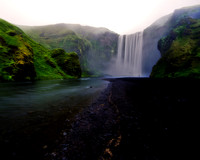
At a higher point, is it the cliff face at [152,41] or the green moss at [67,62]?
the cliff face at [152,41]

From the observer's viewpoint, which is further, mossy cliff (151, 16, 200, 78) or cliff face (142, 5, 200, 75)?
cliff face (142, 5, 200, 75)

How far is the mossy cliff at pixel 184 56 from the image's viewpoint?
51.1 metres

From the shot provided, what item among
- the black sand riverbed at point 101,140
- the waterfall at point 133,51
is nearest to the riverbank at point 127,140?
the black sand riverbed at point 101,140

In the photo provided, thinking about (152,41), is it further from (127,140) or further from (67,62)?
(127,140)

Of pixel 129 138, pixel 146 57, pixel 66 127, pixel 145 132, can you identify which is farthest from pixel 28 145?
pixel 146 57

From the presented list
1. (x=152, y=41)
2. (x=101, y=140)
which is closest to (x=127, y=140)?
(x=101, y=140)

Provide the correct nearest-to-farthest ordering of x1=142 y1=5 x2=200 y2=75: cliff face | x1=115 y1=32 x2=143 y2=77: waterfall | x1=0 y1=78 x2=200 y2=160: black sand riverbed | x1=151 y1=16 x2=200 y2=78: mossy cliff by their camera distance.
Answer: x1=0 y1=78 x2=200 y2=160: black sand riverbed
x1=151 y1=16 x2=200 y2=78: mossy cliff
x1=142 y1=5 x2=200 y2=75: cliff face
x1=115 y1=32 x2=143 y2=77: waterfall

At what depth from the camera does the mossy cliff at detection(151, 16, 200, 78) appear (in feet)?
168

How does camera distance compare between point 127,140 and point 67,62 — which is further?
point 67,62

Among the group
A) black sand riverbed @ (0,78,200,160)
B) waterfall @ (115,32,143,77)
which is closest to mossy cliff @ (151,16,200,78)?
black sand riverbed @ (0,78,200,160)

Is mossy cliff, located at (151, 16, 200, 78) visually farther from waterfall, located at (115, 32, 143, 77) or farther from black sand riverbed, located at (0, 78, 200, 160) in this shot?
waterfall, located at (115, 32, 143, 77)

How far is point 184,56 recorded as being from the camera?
193 feet

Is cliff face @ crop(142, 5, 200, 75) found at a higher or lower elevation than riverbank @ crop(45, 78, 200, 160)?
higher

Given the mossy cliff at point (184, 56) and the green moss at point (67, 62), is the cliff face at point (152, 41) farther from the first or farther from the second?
the green moss at point (67, 62)
